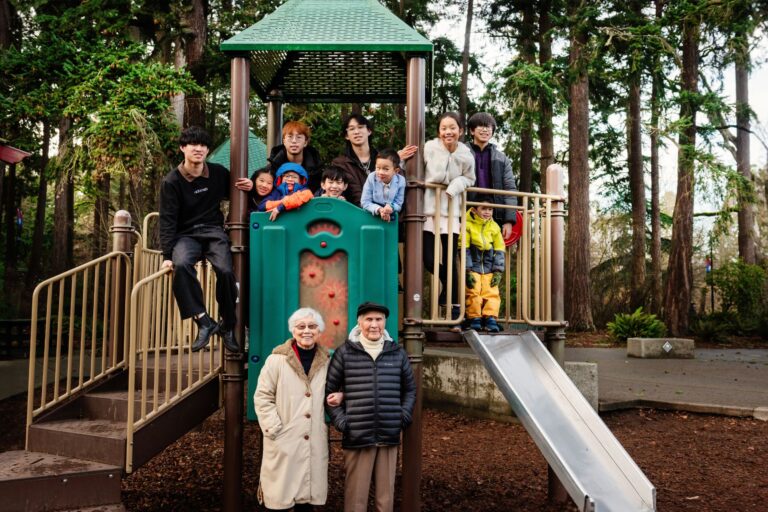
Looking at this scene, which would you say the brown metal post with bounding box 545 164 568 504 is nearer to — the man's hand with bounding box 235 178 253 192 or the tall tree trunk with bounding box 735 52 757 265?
the man's hand with bounding box 235 178 253 192

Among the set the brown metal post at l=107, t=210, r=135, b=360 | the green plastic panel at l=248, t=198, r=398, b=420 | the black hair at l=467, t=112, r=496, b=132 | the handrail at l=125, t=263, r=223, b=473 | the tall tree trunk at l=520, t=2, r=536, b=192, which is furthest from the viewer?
the tall tree trunk at l=520, t=2, r=536, b=192

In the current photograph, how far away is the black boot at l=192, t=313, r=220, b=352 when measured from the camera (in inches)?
161

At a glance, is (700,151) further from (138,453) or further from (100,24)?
(138,453)

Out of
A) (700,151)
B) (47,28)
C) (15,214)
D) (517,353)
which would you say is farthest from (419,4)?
(15,214)

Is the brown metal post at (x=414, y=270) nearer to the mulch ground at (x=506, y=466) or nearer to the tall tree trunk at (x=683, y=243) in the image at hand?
the mulch ground at (x=506, y=466)

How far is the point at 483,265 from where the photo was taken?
5035 millimetres

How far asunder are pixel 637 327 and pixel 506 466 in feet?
30.7

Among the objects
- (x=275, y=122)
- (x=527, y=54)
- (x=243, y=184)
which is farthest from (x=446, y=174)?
(x=527, y=54)

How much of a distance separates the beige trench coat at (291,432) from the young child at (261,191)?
1.16m

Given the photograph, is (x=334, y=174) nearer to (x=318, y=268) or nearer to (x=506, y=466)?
(x=318, y=268)

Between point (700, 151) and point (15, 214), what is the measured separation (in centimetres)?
2427

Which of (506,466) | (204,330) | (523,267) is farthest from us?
(506,466)

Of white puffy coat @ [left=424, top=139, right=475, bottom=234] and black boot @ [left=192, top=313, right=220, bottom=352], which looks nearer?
black boot @ [left=192, top=313, right=220, bottom=352]

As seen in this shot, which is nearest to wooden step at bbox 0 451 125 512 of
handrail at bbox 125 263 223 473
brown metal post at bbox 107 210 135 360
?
handrail at bbox 125 263 223 473
